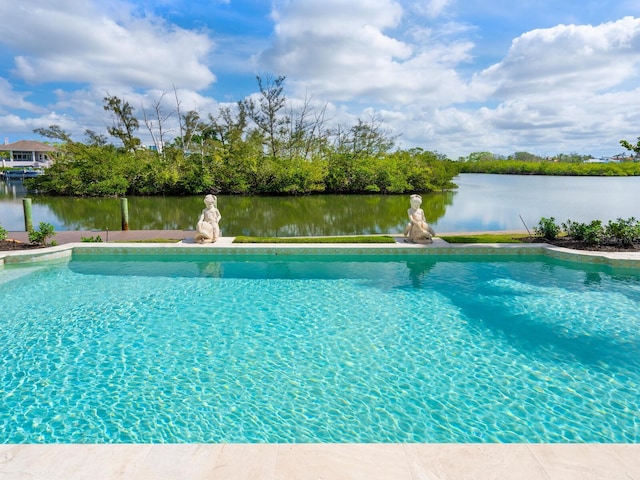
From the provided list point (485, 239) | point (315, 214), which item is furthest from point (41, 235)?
point (485, 239)

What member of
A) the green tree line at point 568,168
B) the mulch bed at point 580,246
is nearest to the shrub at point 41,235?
the mulch bed at point 580,246

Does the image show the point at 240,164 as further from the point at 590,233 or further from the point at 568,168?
the point at 568,168

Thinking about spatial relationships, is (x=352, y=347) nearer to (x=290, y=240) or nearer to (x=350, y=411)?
(x=350, y=411)

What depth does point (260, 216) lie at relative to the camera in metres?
19.0

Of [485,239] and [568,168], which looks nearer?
[485,239]

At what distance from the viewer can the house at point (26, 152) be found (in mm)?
63103

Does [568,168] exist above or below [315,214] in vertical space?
above

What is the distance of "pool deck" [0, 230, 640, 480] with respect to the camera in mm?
2834

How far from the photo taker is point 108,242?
445 inches

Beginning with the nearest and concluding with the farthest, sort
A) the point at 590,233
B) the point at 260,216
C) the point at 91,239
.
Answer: the point at 590,233 < the point at 91,239 < the point at 260,216

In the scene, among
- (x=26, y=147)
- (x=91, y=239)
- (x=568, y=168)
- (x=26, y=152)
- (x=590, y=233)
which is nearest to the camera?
(x=590, y=233)
